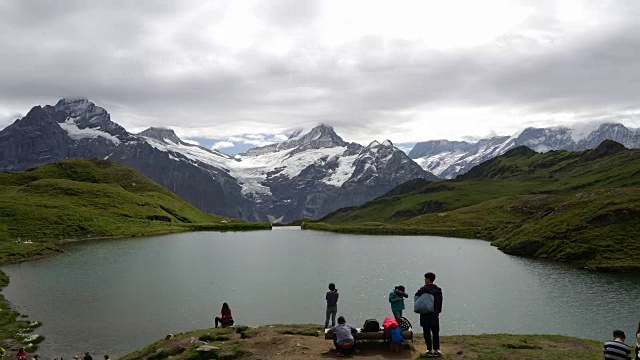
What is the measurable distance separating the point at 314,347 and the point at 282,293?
40.6 metres

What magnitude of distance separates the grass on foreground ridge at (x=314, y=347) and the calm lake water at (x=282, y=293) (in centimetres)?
1273

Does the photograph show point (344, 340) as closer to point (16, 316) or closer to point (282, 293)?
point (282, 293)

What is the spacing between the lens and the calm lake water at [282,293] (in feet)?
179

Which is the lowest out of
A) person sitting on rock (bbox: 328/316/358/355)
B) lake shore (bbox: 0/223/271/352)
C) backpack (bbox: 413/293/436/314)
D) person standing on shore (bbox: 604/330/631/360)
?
lake shore (bbox: 0/223/271/352)

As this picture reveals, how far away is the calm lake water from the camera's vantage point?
54562 millimetres

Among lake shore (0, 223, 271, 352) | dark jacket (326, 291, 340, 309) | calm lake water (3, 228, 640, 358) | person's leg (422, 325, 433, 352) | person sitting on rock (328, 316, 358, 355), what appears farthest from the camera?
calm lake water (3, 228, 640, 358)

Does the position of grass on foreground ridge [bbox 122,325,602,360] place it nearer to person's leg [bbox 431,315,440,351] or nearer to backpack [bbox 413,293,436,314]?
person's leg [bbox 431,315,440,351]

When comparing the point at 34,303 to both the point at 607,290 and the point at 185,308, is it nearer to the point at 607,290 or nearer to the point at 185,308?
the point at 185,308

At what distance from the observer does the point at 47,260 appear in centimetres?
11194

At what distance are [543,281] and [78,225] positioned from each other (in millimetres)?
162516

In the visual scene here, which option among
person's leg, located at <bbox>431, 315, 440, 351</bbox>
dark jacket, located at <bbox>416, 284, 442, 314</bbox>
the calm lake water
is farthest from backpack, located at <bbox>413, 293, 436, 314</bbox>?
the calm lake water

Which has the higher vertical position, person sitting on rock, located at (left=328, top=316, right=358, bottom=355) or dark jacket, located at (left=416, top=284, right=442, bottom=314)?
dark jacket, located at (left=416, top=284, right=442, bottom=314)

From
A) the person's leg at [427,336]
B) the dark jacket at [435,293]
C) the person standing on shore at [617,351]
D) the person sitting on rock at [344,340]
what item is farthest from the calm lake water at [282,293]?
the person standing on shore at [617,351]

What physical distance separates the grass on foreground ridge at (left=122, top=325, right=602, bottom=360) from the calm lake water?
501 inches
